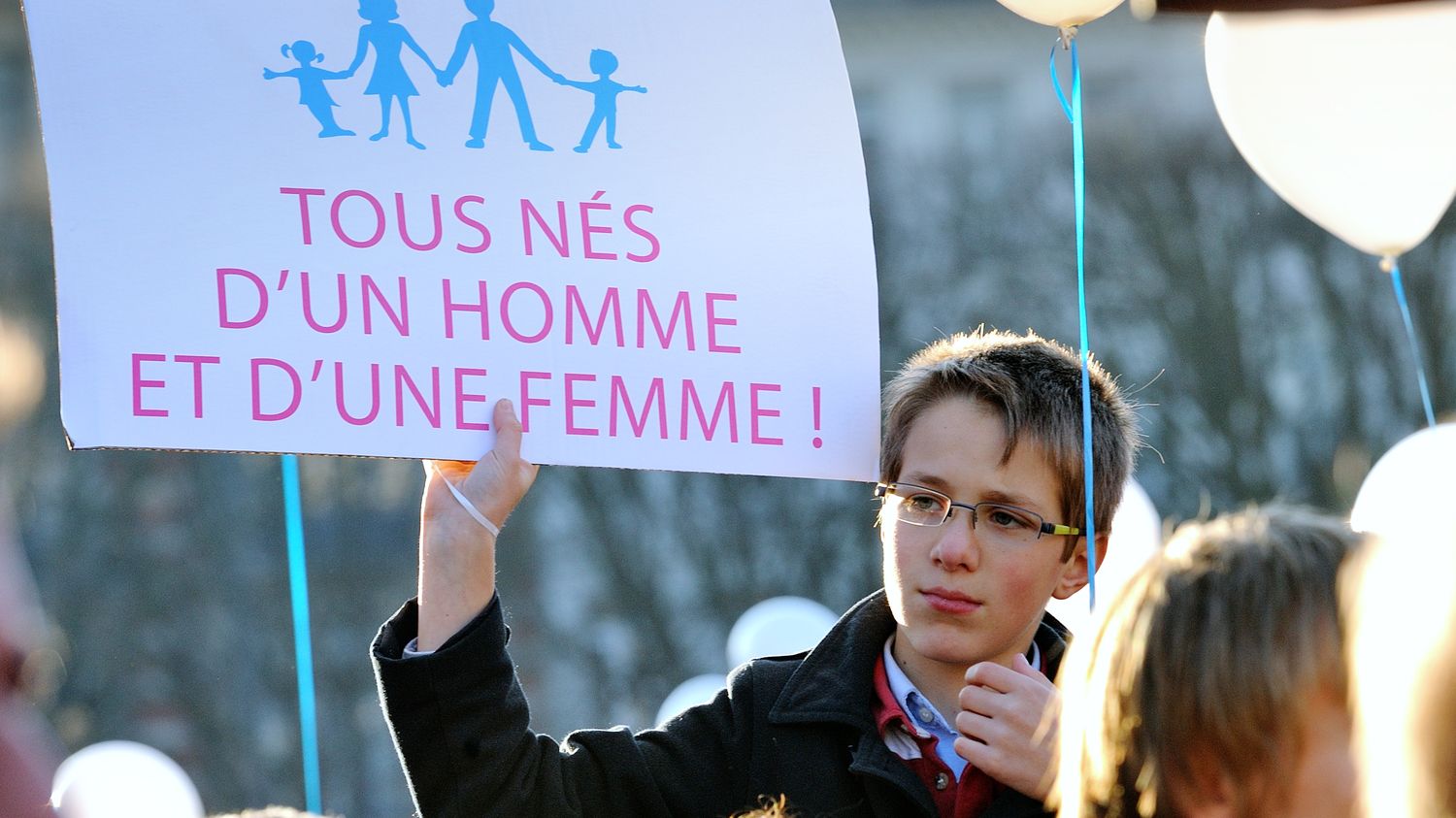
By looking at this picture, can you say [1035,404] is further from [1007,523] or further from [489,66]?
[489,66]

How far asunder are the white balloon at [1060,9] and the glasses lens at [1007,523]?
33.4 inches

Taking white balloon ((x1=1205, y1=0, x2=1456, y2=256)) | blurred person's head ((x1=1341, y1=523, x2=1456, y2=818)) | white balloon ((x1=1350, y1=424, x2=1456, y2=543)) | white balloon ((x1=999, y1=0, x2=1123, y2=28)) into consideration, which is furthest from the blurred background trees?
blurred person's head ((x1=1341, y1=523, x2=1456, y2=818))

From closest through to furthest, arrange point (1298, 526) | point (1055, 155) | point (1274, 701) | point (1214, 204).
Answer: point (1274, 701)
point (1298, 526)
point (1214, 204)
point (1055, 155)

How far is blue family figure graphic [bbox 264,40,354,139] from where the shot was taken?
3.11 metres

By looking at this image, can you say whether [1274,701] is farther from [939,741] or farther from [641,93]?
[641,93]

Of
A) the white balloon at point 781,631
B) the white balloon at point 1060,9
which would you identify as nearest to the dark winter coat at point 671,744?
the white balloon at point 1060,9

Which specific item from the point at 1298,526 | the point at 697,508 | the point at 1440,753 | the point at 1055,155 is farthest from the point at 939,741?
the point at 1055,155

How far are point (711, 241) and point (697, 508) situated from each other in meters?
15.9

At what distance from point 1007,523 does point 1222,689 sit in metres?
1.09

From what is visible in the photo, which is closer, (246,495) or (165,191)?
(165,191)

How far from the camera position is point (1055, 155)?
20.3 meters

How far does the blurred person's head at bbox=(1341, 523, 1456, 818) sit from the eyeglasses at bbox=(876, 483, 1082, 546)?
1216 mm

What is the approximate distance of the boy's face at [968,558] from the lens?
3014 mm

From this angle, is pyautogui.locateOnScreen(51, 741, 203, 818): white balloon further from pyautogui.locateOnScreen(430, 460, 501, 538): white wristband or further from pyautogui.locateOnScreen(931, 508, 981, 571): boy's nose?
pyautogui.locateOnScreen(931, 508, 981, 571): boy's nose
